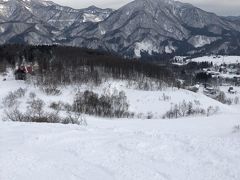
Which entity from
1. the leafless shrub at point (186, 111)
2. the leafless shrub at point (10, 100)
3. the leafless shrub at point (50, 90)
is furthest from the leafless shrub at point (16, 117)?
the leafless shrub at point (50, 90)

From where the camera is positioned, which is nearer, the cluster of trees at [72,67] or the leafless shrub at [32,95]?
the leafless shrub at [32,95]

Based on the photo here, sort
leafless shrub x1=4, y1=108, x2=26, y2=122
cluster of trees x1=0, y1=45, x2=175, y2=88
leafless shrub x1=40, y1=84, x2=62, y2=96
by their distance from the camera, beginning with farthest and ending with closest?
1. cluster of trees x1=0, y1=45, x2=175, y2=88
2. leafless shrub x1=40, y1=84, x2=62, y2=96
3. leafless shrub x1=4, y1=108, x2=26, y2=122

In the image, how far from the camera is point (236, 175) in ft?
57.8

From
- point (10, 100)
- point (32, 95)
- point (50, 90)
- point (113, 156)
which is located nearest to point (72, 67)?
point (50, 90)

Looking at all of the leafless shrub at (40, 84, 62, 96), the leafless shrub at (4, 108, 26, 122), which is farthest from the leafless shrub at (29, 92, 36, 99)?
the leafless shrub at (4, 108, 26, 122)

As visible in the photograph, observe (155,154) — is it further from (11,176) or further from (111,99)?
(111,99)

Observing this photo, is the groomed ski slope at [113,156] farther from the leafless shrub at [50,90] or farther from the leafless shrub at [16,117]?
the leafless shrub at [50,90]

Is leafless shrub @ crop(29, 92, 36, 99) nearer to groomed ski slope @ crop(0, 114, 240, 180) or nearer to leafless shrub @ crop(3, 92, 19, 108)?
leafless shrub @ crop(3, 92, 19, 108)

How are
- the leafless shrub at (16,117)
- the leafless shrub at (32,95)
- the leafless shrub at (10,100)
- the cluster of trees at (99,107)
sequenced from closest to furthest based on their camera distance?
the leafless shrub at (16,117) < the leafless shrub at (10,100) < the cluster of trees at (99,107) < the leafless shrub at (32,95)

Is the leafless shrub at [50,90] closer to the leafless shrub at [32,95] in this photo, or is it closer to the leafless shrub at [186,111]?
the leafless shrub at [32,95]

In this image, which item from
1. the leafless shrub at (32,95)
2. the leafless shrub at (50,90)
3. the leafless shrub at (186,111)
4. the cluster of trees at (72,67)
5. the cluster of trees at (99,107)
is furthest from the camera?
the cluster of trees at (72,67)

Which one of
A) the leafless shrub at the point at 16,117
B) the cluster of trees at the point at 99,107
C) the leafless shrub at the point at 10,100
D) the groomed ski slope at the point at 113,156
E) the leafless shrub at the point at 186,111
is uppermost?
the groomed ski slope at the point at 113,156

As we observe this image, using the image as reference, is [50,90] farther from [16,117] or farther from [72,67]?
[16,117]

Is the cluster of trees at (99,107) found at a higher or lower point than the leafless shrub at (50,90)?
lower
